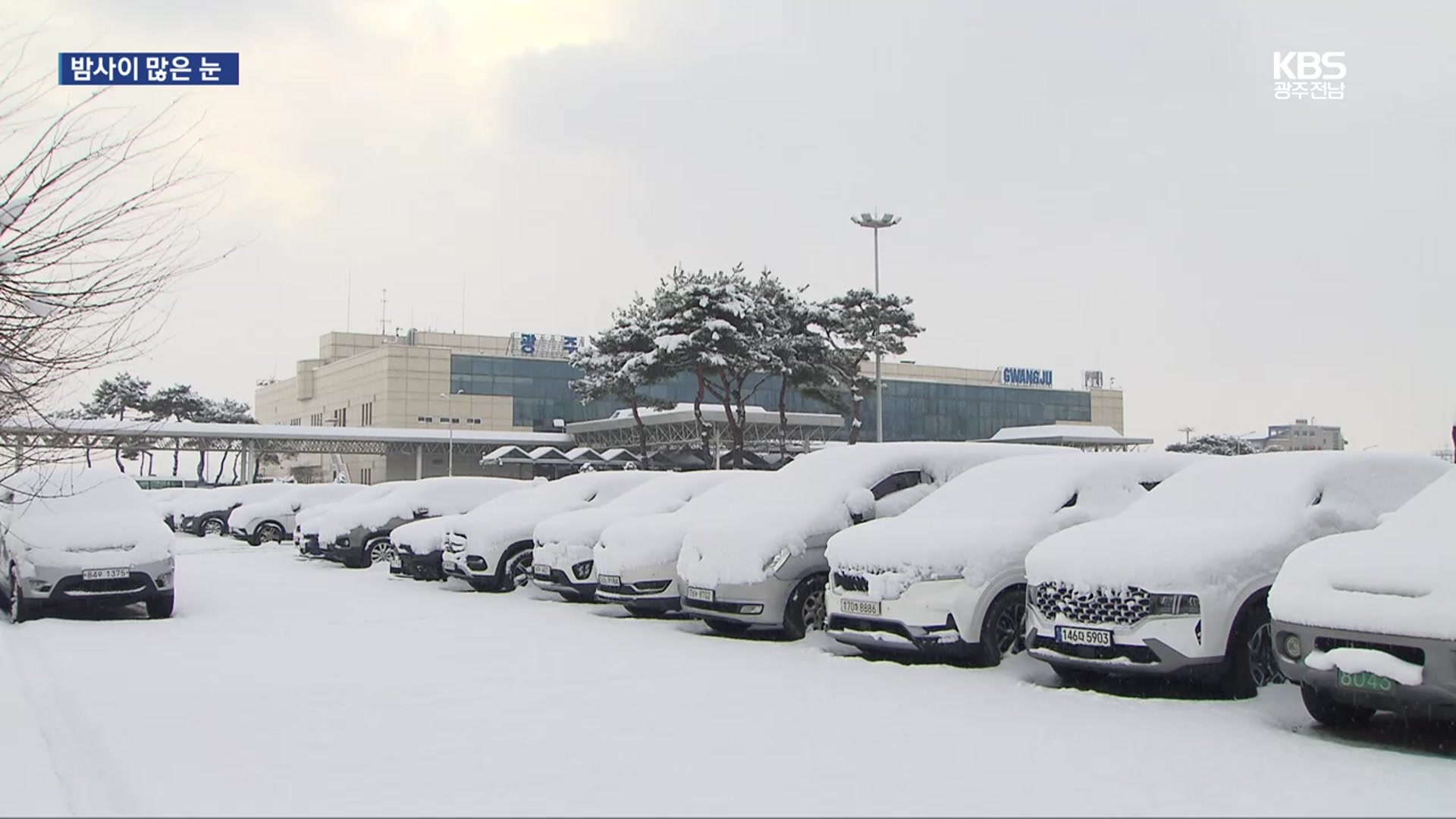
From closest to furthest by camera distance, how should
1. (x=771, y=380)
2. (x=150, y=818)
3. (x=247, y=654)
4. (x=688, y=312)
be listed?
1. (x=150, y=818)
2. (x=247, y=654)
3. (x=688, y=312)
4. (x=771, y=380)

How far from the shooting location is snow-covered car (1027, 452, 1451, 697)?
25.2 ft

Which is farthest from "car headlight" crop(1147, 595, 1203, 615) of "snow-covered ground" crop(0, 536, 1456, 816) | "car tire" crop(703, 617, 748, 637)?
"car tire" crop(703, 617, 748, 637)

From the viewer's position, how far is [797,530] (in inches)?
426

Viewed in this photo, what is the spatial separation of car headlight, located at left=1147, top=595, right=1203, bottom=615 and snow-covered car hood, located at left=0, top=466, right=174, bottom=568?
10155 millimetres

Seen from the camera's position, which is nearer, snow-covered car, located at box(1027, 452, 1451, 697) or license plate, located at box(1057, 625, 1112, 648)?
snow-covered car, located at box(1027, 452, 1451, 697)

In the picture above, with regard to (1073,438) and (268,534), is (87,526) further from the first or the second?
(1073,438)

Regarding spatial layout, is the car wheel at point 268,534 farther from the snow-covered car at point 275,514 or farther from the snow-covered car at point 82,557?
the snow-covered car at point 82,557

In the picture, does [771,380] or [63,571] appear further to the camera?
[771,380]

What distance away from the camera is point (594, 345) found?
4100 cm

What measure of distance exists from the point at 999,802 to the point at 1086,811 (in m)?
0.36

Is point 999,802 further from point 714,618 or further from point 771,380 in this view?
point 771,380

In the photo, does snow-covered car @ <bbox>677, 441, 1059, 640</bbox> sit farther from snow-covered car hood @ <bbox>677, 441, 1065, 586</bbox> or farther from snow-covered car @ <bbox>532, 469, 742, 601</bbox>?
snow-covered car @ <bbox>532, 469, 742, 601</bbox>

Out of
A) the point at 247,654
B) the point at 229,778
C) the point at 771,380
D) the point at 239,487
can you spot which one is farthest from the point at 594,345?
the point at 771,380

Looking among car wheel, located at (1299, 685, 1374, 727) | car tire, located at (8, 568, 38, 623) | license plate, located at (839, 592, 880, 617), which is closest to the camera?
car wheel, located at (1299, 685, 1374, 727)
